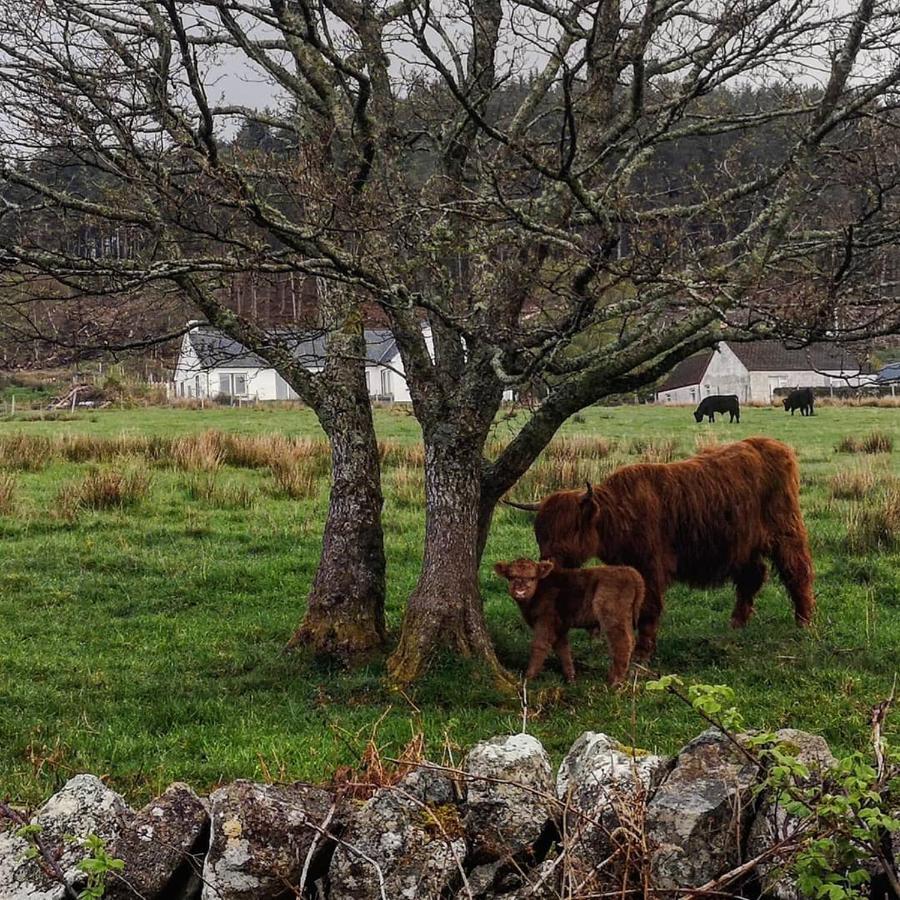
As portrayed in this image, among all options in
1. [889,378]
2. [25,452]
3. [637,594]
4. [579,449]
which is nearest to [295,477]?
[25,452]

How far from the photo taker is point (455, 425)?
7246mm

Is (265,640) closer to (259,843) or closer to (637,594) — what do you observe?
(637,594)

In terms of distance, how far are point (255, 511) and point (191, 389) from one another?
28.4 m

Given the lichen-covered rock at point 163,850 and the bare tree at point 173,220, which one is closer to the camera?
the lichen-covered rock at point 163,850

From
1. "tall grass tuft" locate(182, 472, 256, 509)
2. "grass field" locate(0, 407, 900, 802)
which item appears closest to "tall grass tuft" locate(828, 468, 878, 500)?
"grass field" locate(0, 407, 900, 802)

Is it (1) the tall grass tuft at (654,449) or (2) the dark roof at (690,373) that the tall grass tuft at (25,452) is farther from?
(2) the dark roof at (690,373)

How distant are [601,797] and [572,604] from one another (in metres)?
4.28

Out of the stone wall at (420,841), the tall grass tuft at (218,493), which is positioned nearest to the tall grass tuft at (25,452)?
the tall grass tuft at (218,493)

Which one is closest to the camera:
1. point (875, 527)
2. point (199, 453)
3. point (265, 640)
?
point (265, 640)

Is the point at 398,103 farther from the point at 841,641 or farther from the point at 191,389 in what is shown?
the point at 191,389

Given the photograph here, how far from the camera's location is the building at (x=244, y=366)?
7.60 metres

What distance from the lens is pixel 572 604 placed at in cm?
739

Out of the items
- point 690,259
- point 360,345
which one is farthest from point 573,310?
point 360,345

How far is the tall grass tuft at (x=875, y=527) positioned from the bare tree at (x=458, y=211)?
14.0ft
